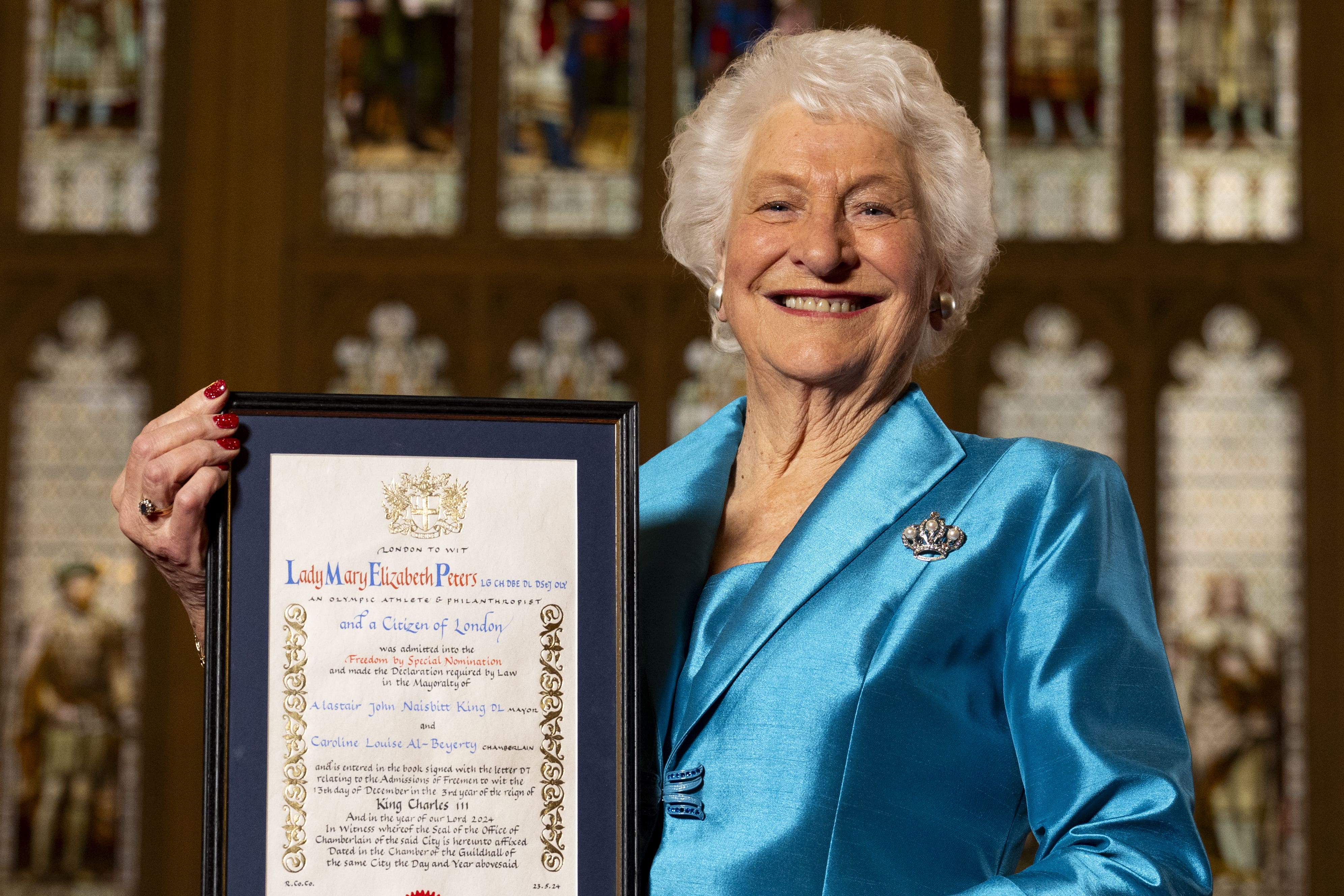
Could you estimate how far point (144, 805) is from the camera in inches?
219

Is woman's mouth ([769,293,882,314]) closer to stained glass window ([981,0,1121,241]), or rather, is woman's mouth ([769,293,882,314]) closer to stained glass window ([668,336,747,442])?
stained glass window ([668,336,747,442])

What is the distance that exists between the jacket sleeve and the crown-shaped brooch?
0.07 meters

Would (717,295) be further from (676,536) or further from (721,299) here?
(676,536)

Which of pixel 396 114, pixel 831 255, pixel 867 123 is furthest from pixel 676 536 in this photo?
pixel 396 114

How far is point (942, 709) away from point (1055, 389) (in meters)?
4.58

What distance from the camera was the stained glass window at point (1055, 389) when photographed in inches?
229

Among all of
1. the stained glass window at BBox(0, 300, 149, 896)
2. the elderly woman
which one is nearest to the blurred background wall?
the stained glass window at BBox(0, 300, 149, 896)

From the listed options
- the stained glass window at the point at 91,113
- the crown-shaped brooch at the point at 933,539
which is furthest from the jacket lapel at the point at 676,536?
the stained glass window at the point at 91,113

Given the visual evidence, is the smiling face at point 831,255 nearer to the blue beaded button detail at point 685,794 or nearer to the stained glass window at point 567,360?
the blue beaded button detail at point 685,794

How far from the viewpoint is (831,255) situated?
158 cm

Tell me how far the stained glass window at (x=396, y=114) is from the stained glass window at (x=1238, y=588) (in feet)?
9.24

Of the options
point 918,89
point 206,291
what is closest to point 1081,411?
point 206,291

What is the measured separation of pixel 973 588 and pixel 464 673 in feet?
1.51

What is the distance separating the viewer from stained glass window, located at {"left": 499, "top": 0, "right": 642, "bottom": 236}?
6008 mm
